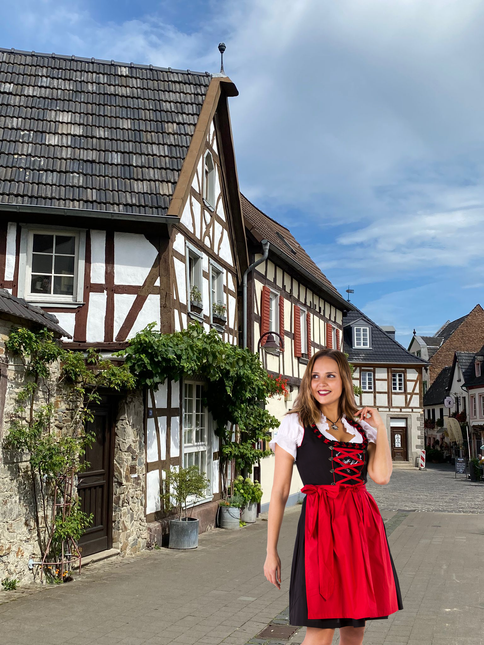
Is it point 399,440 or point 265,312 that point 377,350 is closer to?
point 399,440

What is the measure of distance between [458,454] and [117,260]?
39.0 m

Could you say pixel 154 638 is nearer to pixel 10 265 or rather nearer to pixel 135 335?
pixel 135 335

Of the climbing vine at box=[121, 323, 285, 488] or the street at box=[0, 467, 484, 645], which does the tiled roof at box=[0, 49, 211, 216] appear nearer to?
the climbing vine at box=[121, 323, 285, 488]

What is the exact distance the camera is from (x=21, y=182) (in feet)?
33.6

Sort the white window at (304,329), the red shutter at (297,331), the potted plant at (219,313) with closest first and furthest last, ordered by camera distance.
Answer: the potted plant at (219,313)
the red shutter at (297,331)
the white window at (304,329)

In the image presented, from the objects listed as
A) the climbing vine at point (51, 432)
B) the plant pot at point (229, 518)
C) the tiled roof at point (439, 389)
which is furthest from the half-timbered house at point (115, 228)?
the tiled roof at point (439, 389)

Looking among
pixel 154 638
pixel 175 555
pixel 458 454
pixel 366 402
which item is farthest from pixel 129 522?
pixel 458 454

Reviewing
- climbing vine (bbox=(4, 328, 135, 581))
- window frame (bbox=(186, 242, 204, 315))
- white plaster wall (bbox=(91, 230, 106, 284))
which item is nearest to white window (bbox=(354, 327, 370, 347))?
window frame (bbox=(186, 242, 204, 315))

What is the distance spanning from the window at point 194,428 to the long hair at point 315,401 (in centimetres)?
852

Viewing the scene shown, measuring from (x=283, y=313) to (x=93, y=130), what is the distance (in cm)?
808

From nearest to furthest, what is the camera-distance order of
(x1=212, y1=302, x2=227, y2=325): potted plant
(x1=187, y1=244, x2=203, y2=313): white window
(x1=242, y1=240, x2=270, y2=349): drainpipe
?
(x1=187, y1=244, x2=203, y2=313): white window, (x1=212, y1=302, x2=227, y2=325): potted plant, (x1=242, y1=240, x2=270, y2=349): drainpipe

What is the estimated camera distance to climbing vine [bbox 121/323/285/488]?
990 cm

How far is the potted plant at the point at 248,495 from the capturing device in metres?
13.8

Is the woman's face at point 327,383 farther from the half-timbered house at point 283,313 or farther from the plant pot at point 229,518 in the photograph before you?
the half-timbered house at point 283,313
